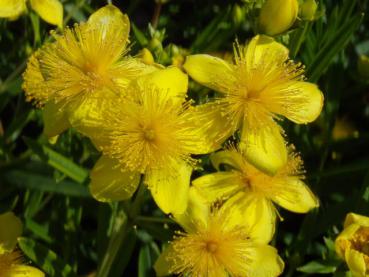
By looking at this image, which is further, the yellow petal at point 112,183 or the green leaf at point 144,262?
the green leaf at point 144,262

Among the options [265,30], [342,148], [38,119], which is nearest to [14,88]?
[38,119]

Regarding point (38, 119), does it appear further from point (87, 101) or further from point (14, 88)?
point (87, 101)

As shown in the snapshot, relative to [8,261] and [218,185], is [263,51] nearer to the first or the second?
[218,185]

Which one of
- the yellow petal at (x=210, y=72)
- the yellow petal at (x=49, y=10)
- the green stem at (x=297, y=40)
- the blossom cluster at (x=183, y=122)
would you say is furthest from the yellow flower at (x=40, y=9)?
the green stem at (x=297, y=40)

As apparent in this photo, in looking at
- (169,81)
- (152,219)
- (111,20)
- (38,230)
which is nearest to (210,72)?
(169,81)

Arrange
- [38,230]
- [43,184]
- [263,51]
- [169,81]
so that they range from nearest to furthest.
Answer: [169,81]
[263,51]
[43,184]
[38,230]

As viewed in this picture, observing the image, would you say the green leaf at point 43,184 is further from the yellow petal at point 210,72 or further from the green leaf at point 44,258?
the yellow petal at point 210,72

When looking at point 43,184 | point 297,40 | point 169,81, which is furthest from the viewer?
point 43,184
